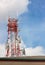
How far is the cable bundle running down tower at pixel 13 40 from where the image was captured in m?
1.39

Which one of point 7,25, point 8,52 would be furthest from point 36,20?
point 8,52

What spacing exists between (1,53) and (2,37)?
5.7 inches

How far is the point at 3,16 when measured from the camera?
1.46 metres

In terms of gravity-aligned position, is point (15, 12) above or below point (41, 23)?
above

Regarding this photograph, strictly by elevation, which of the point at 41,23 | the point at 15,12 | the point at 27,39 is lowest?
the point at 27,39

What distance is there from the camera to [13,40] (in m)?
1.41

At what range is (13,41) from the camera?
1406 mm

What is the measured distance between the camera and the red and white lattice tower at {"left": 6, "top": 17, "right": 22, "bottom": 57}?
1.39 metres

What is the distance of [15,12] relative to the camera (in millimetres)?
1428

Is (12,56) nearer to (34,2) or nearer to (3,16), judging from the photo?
(3,16)

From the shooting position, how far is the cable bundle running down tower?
1.39 metres

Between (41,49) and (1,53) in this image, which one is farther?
(1,53)

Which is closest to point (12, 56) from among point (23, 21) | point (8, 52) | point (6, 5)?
point (8, 52)

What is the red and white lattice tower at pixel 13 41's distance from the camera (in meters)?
1.39
